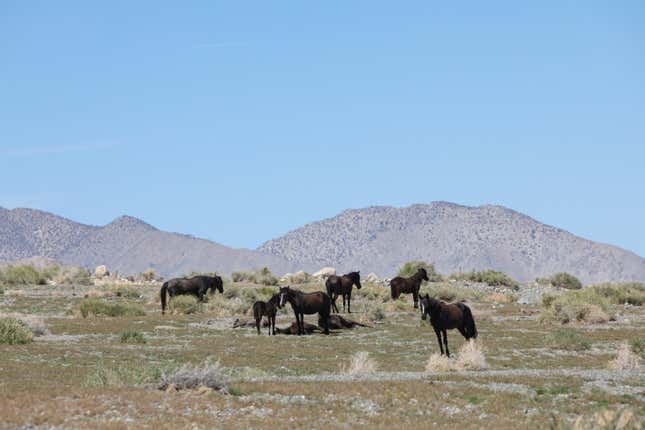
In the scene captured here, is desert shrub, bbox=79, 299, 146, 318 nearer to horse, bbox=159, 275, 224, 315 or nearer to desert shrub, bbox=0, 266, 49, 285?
horse, bbox=159, 275, 224, 315

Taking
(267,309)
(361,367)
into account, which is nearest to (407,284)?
(267,309)

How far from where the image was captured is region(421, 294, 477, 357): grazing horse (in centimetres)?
2597

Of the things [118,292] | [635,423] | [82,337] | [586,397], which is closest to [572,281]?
[118,292]

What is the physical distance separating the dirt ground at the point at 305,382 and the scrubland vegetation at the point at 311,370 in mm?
43

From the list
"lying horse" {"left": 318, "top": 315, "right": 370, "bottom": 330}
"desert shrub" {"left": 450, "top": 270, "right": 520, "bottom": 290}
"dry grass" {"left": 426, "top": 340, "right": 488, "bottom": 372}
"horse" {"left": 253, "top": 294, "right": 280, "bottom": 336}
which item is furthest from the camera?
"desert shrub" {"left": 450, "top": 270, "right": 520, "bottom": 290}

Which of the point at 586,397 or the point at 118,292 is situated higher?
the point at 118,292

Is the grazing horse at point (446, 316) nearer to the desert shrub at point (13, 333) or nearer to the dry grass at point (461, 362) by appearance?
→ the dry grass at point (461, 362)

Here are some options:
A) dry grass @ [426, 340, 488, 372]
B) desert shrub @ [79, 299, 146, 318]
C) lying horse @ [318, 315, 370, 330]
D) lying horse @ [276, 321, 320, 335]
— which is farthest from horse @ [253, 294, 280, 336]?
dry grass @ [426, 340, 488, 372]

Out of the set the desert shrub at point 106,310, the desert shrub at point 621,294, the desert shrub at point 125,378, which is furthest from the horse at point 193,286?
the desert shrub at point 125,378

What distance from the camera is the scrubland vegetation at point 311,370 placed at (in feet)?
55.6

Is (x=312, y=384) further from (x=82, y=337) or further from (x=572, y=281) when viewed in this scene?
(x=572, y=281)

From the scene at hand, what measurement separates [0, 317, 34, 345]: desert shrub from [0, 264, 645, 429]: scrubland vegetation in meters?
0.04

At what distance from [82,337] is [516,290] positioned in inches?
1693

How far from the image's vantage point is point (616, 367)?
25312 mm
